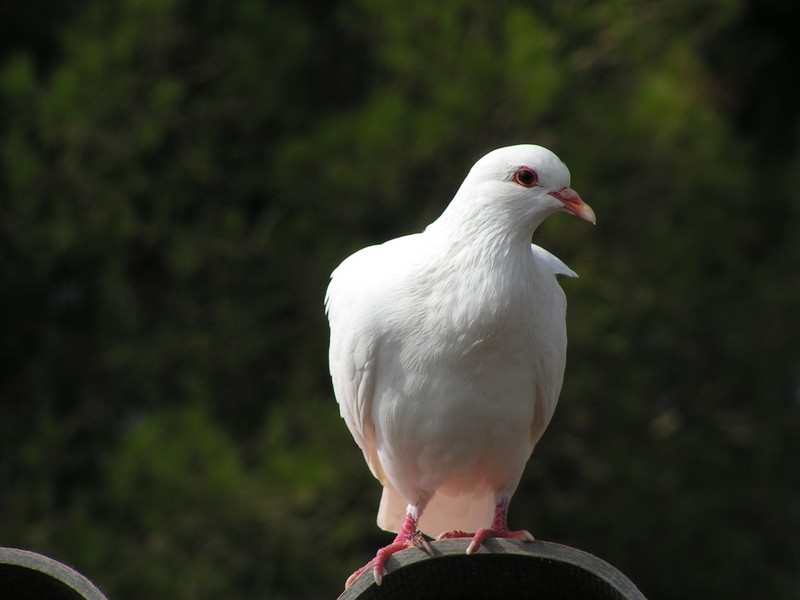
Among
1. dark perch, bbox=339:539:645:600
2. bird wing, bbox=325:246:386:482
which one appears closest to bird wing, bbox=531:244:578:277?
bird wing, bbox=325:246:386:482

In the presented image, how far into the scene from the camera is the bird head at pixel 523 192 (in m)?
3.76

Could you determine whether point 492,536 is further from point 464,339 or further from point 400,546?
point 464,339

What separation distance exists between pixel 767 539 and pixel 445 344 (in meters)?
8.92

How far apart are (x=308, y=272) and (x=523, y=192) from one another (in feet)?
19.9

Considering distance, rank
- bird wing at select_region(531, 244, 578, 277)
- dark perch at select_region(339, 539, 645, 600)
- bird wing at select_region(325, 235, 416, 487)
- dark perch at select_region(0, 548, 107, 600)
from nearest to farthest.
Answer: dark perch at select_region(0, 548, 107, 600) < dark perch at select_region(339, 539, 645, 600) < bird wing at select_region(325, 235, 416, 487) < bird wing at select_region(531, 244, 578, 277)

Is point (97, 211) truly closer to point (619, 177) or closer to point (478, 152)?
point (478, 152)

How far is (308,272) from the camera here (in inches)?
384

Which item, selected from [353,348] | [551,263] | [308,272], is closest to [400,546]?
[353,348]

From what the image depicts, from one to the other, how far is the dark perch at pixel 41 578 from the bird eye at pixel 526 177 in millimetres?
1639

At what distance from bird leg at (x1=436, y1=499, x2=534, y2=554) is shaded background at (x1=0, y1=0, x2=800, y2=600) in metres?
4.47

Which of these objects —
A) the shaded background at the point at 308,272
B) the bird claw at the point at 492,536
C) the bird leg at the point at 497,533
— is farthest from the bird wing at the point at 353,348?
the shaded background at the point at 308,272

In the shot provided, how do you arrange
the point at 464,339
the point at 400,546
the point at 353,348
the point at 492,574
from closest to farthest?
the point at 492,574 → the point at 464,339 → the point at 400,546 → the point at 353,348

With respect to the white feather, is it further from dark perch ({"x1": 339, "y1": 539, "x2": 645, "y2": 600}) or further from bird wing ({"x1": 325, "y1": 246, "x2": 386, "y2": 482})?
dark perch ({"x1": 339, "y1": 539, "x2": 645, "y2": 600})

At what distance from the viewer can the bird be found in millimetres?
3754
